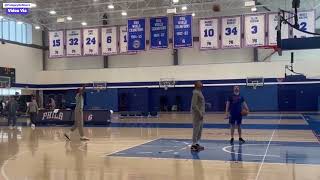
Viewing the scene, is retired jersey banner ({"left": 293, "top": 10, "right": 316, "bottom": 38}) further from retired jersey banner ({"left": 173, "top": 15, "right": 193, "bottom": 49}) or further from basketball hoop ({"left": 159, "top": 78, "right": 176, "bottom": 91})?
basketball hoop ({"left": 159, "top": 78, "right": 176, "bottom": 91})

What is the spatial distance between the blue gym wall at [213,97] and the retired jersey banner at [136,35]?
1168 cm

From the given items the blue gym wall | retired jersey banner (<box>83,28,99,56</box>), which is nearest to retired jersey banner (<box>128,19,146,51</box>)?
retired jersey banner (<box>83,28,99,56</box>)

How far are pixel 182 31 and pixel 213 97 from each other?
15.5 metres

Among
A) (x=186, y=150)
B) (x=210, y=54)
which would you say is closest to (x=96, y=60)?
(x=210, y=54)

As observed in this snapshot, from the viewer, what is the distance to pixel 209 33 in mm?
28375

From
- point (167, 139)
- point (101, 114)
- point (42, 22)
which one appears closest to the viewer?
point (167, 139)

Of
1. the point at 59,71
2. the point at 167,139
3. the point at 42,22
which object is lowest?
the point at 167,139

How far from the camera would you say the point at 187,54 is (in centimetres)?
4256

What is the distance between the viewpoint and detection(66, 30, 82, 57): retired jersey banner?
3141 centimetres

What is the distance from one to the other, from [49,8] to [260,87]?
20.8 meters

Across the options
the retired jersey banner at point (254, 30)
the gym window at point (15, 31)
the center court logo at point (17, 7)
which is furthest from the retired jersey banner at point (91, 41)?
the gym window at point (15, 31)

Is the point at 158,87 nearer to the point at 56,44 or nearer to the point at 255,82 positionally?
the point at 255,82

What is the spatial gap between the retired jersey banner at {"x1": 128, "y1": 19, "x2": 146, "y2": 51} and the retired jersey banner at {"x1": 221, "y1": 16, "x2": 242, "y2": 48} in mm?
5318

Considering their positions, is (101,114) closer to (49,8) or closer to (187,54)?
(49,8)
